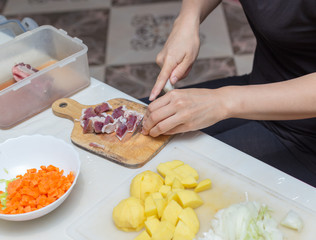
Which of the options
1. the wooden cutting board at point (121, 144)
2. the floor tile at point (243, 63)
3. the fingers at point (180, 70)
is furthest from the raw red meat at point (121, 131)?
the floor tile at point (243, 63)

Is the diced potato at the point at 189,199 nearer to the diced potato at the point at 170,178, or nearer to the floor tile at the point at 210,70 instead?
the diced potato at the point at 170,178

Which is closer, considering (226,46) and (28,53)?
(28,53)

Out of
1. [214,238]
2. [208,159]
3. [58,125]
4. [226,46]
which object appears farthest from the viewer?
[226,46]

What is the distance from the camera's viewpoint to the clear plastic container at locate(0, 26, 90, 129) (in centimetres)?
115

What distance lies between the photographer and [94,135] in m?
1.12

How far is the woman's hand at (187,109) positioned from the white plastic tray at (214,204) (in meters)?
0.11

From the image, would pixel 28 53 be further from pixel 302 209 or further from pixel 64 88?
pixel 302 209

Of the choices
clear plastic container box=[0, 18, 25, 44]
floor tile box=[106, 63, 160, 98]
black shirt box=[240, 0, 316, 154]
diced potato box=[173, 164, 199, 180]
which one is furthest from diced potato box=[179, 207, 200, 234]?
floor tile box=[106, 63, 160, 98]

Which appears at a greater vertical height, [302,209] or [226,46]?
[302,209]

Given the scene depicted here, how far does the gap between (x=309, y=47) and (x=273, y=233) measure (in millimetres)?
573

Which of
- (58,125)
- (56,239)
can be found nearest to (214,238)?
(56,239)

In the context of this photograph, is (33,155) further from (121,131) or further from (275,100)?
(275,100)

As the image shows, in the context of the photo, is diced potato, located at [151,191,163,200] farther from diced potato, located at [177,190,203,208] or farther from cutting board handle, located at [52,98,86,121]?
cutting board handle, located at [52,98,86,121]

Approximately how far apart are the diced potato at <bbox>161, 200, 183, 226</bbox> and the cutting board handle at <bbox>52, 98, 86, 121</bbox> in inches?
17.8
